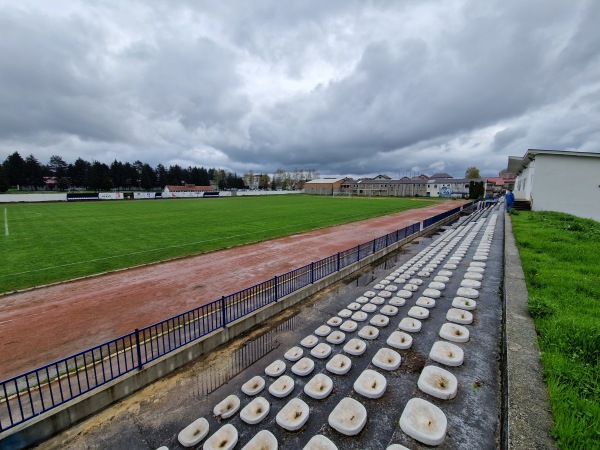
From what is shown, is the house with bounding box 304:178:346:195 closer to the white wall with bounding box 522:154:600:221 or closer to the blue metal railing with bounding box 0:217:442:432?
the white wall with bounding box 522:154:600:221

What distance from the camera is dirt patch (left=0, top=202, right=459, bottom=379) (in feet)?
24.6

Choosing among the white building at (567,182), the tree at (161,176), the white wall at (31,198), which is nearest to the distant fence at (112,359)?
the white building at (567,182)

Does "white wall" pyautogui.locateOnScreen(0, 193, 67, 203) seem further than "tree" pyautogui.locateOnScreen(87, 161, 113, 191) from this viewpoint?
No

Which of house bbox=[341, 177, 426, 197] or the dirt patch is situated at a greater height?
house bbox=[341, 177, 426, 197]

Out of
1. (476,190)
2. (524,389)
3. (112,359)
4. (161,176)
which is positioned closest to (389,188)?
(476,190)

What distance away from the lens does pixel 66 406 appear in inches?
192

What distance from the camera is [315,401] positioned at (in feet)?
16.8

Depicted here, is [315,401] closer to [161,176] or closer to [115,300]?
[115,300]

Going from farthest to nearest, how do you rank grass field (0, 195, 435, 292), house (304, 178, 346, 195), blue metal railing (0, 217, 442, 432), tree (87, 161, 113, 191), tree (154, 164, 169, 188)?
tree (154, 164, 169, 188), house (304, 178, 346, 195), tree (87, 161, 113, 191), grass field (0, 195, 435, 292), blue metal railing (0, 217, 442, 432)

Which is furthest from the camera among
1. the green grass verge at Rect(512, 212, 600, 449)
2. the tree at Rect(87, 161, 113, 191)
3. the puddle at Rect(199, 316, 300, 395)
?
the tree at Rect(87, 161, 113, 191)

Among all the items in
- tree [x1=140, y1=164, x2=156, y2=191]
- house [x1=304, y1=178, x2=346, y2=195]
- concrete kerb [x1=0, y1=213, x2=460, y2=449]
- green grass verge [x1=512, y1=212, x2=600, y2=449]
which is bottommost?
concrete kerb [x1=0, y1=213, x2=460, y2=449]

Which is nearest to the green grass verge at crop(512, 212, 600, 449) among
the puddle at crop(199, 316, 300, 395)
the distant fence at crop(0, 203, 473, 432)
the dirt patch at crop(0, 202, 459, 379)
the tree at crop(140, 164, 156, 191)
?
the puddle at crop(199, 316, 300, 395)

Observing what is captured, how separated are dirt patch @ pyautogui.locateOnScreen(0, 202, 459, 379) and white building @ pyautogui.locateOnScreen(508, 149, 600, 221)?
2497 cm

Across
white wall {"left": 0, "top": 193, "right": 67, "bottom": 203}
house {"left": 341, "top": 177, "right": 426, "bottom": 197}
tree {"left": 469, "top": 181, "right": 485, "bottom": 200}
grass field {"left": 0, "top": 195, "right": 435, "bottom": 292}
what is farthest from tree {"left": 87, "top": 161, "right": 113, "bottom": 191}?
tree {"left": 469, "top": 181, "right": 485, "bottom": 200}
